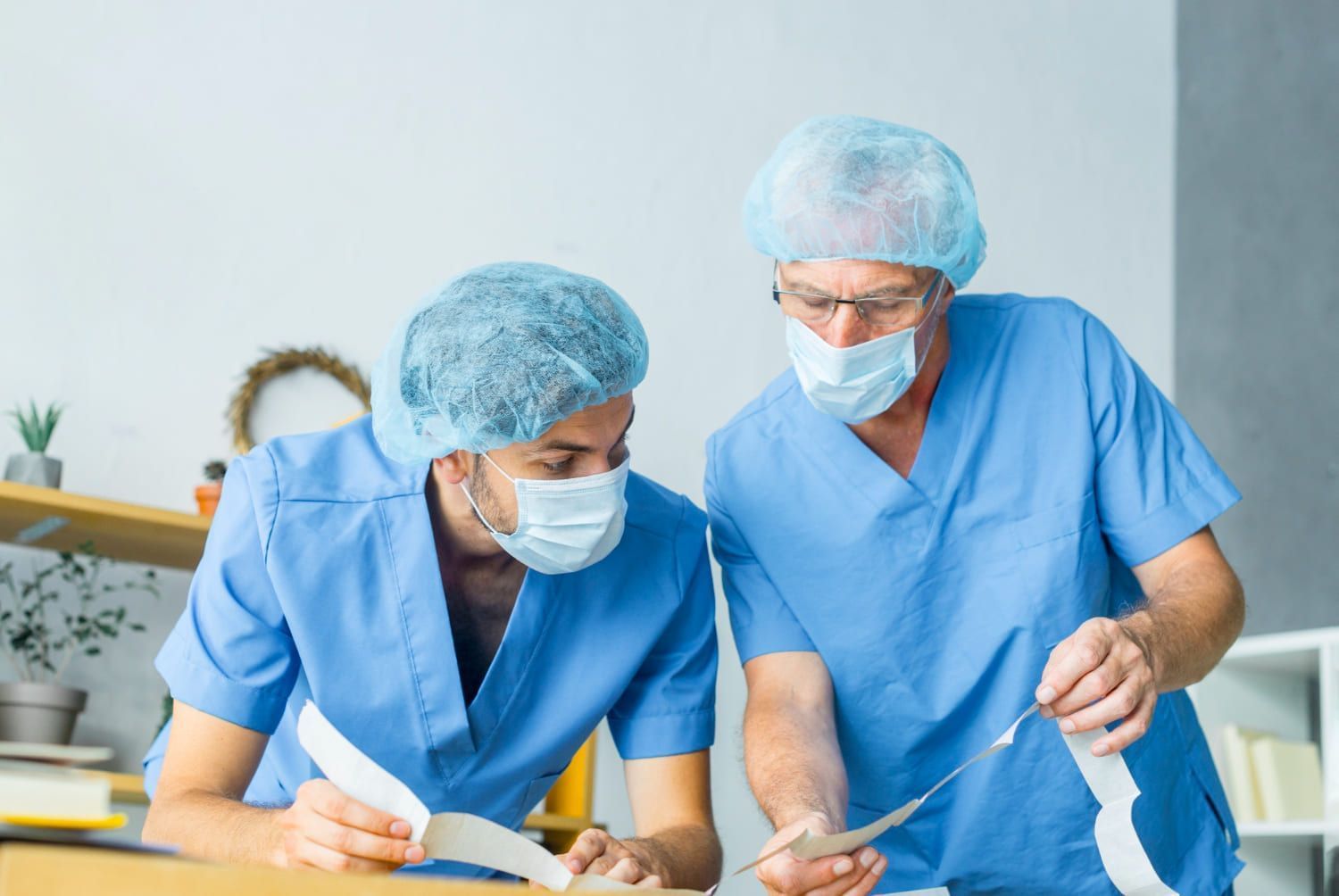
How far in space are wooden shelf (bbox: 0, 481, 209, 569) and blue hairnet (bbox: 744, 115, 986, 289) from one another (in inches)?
39.5

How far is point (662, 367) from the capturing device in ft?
9.20

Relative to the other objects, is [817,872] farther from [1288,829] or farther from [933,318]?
[1288,829]

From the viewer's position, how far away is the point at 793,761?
1356 mm

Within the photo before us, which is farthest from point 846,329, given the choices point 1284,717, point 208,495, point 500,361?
point 1284,717

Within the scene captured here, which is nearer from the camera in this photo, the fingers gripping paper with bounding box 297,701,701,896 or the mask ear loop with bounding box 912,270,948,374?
the fingers gripping paper with bounding box 297,701,701,896

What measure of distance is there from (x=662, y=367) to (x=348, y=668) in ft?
5.03

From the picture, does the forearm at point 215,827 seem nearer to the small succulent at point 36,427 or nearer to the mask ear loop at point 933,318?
the mask ear loop at point 933,318

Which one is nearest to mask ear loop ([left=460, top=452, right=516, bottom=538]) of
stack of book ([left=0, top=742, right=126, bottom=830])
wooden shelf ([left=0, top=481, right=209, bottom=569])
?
stack of book ([left=0, top=742, right=126, bottom=830])

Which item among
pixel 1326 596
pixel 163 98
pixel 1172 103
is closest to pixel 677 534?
pixel 163 98

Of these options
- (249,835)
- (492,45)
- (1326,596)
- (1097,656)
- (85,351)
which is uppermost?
(492,45)

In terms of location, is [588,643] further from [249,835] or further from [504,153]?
[504,153]

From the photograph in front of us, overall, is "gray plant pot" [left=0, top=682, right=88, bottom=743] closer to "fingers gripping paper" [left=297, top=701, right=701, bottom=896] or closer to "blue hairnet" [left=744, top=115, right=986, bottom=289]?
"fingers gripping paper" [left=297, top=701, right=701, bottom=896]

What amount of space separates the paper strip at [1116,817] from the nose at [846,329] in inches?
17.3

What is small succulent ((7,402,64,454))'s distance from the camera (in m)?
2.06
